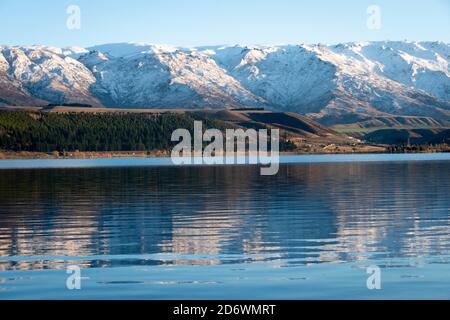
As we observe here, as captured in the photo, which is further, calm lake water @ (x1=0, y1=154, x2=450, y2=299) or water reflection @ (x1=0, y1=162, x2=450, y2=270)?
water reflection @ (x1=0, y1=162, x2=450, y2=270)

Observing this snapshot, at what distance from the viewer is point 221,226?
6209cm

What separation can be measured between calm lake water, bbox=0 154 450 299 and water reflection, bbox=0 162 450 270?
0.09 m

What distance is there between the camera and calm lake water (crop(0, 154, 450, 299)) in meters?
38.3

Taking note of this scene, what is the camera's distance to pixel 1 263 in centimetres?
4597

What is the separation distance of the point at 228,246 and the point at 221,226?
442 inches

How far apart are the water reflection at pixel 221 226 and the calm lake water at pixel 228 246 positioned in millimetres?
94

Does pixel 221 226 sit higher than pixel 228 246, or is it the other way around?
pixel 221 226

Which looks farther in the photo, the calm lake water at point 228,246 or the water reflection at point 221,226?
the water reflection at point 221,226

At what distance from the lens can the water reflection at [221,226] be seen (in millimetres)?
47344

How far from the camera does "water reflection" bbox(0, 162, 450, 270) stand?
4734 cm

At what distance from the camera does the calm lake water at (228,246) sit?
38.3 m

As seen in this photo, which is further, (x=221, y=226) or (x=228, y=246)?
(x=221, y=226)
